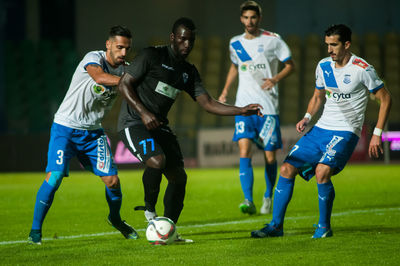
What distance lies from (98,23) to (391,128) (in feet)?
30.6

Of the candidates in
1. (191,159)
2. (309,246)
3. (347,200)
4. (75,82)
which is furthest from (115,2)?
(309,246)

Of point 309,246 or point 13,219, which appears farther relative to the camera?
point 13,219

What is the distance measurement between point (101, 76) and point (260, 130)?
119 inches

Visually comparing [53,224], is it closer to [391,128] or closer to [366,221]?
[366,221]

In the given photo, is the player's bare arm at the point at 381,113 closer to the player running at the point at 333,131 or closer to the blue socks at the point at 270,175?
the player running at the point at 333,131

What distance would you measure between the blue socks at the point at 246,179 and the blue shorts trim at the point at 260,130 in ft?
0.95

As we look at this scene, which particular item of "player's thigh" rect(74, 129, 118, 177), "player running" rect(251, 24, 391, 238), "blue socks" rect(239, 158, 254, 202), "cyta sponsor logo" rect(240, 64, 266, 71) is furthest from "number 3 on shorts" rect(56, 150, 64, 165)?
"cyta sponsor logo" rect(240, 64, 266, 71)

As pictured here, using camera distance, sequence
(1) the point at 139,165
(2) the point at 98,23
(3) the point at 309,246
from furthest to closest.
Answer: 1. (2) the point at 98,23
2. (1) the point at 139,165
3. (3) the point at 309,246

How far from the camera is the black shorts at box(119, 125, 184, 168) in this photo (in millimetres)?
5535

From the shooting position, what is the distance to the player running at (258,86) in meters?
8.03

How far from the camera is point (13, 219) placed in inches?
299

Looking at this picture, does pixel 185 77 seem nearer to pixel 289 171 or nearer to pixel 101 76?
pixel 101 76

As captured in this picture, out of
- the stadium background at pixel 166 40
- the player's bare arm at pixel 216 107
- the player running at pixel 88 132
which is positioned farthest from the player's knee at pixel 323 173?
the stadium background at pixel 166 40

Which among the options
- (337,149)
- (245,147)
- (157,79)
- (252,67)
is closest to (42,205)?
(157,79)
